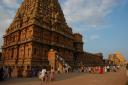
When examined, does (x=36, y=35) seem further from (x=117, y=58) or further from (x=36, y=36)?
(x=117, y=58)

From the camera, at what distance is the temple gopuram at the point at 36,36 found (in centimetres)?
4019

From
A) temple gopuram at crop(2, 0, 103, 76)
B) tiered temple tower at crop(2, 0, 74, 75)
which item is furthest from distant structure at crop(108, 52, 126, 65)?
tiered temple tower at crop(2, 0, 74, 75)

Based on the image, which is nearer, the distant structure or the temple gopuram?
the temple gopuram

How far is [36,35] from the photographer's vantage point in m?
40.9

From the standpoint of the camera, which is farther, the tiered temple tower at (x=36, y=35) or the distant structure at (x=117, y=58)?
the distant structure at (x=117, y=58)

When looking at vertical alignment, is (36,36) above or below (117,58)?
above

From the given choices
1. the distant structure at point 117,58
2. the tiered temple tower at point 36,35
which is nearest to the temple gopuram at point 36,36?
the tiered temple tower at point 36,35

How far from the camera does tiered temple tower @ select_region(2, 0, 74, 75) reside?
40.2m

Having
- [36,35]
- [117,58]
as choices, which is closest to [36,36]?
[36,35]

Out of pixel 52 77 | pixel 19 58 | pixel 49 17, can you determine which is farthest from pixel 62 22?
pixel 52 77

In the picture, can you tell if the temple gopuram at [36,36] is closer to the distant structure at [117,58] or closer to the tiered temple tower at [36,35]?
the tiered temple tower at [36,35]

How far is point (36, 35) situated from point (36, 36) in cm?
24

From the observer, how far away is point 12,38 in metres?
48.8

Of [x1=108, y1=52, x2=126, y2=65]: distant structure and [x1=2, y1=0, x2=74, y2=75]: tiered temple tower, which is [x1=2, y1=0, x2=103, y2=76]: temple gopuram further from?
[x1=108, y1=52, x2=126, y2=65]: distant structure
